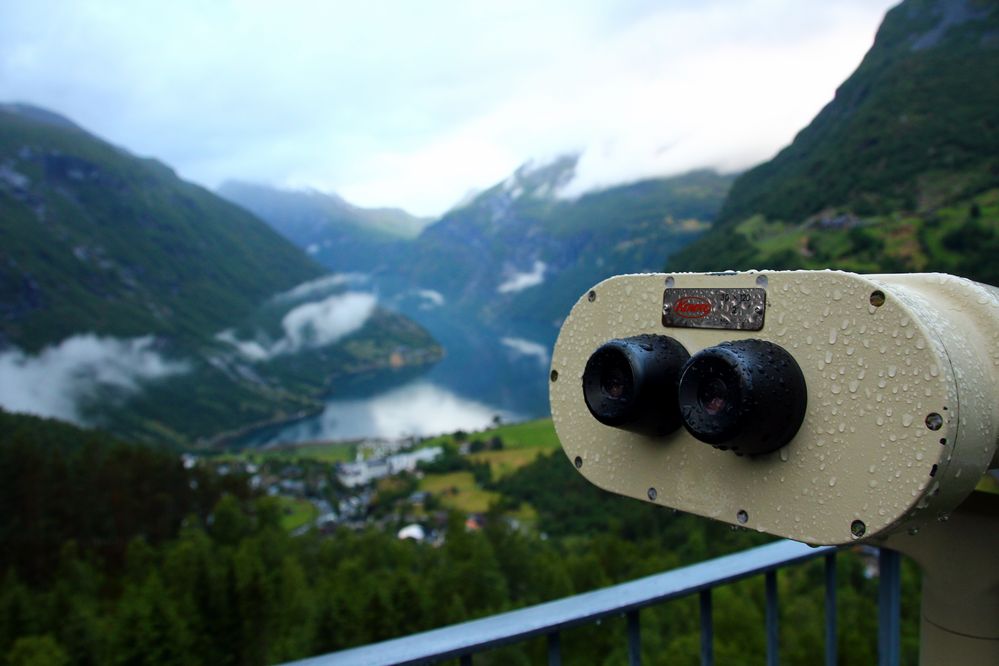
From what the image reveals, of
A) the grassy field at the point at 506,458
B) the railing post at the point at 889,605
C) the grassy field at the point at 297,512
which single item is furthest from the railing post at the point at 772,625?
the grassy field at the point at 506,458

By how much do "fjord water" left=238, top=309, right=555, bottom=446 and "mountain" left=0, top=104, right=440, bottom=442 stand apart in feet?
18.6

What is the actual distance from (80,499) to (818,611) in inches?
726

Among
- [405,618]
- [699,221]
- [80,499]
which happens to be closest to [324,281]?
[699,221]

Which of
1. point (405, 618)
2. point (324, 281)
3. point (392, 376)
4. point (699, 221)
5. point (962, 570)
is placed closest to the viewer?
→ point (962, 570)

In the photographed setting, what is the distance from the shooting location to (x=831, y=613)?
1696 mm

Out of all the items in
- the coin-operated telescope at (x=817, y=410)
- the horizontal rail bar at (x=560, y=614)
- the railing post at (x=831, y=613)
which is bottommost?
the railing post at (x=831, y=613)

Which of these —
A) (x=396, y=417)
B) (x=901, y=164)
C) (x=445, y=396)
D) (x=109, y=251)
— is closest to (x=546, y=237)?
(x=445, y=396)

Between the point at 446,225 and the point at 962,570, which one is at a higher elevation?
the point at 446,225

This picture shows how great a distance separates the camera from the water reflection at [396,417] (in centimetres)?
6500

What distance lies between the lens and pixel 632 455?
128cm

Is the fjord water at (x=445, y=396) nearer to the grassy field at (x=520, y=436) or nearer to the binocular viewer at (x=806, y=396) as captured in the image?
the grassy field at (x=520, y=436)

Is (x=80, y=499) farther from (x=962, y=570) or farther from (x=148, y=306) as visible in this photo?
(x=148, y=306)

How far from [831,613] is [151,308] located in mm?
110684

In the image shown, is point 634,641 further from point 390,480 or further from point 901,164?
point 901,164
